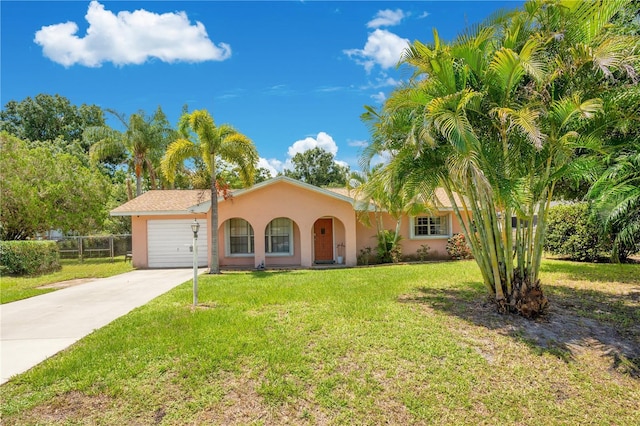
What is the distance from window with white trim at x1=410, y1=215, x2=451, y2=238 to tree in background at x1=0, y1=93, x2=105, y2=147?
1696 inches

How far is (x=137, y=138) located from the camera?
25.5 meters

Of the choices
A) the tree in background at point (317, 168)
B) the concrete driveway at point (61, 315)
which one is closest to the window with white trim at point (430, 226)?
the concrete driveway at point (61, 315)

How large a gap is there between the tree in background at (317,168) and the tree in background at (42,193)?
26.6 metres

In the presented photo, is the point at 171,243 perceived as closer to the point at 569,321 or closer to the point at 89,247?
the point at 89,247

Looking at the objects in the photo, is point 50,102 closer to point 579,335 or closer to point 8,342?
point 8,342

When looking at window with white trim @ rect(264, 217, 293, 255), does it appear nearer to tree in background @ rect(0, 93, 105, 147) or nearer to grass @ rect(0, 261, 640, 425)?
grass @ rect(0, 261, 640, 425)

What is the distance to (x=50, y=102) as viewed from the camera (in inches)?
1789

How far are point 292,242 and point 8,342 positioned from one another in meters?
12.0

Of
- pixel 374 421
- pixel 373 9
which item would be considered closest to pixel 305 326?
pixel 374 421

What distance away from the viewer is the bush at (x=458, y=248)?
58.5ft

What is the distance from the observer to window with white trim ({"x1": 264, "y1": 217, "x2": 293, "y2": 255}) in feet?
57.4

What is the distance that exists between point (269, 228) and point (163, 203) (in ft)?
18.5

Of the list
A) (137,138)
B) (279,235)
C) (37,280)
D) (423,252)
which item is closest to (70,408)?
(37,280)

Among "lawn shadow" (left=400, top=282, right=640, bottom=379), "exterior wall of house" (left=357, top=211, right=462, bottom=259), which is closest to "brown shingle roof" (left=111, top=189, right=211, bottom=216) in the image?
"exterior wall of house" (left=357, top=211, right=462, bottom=259)
